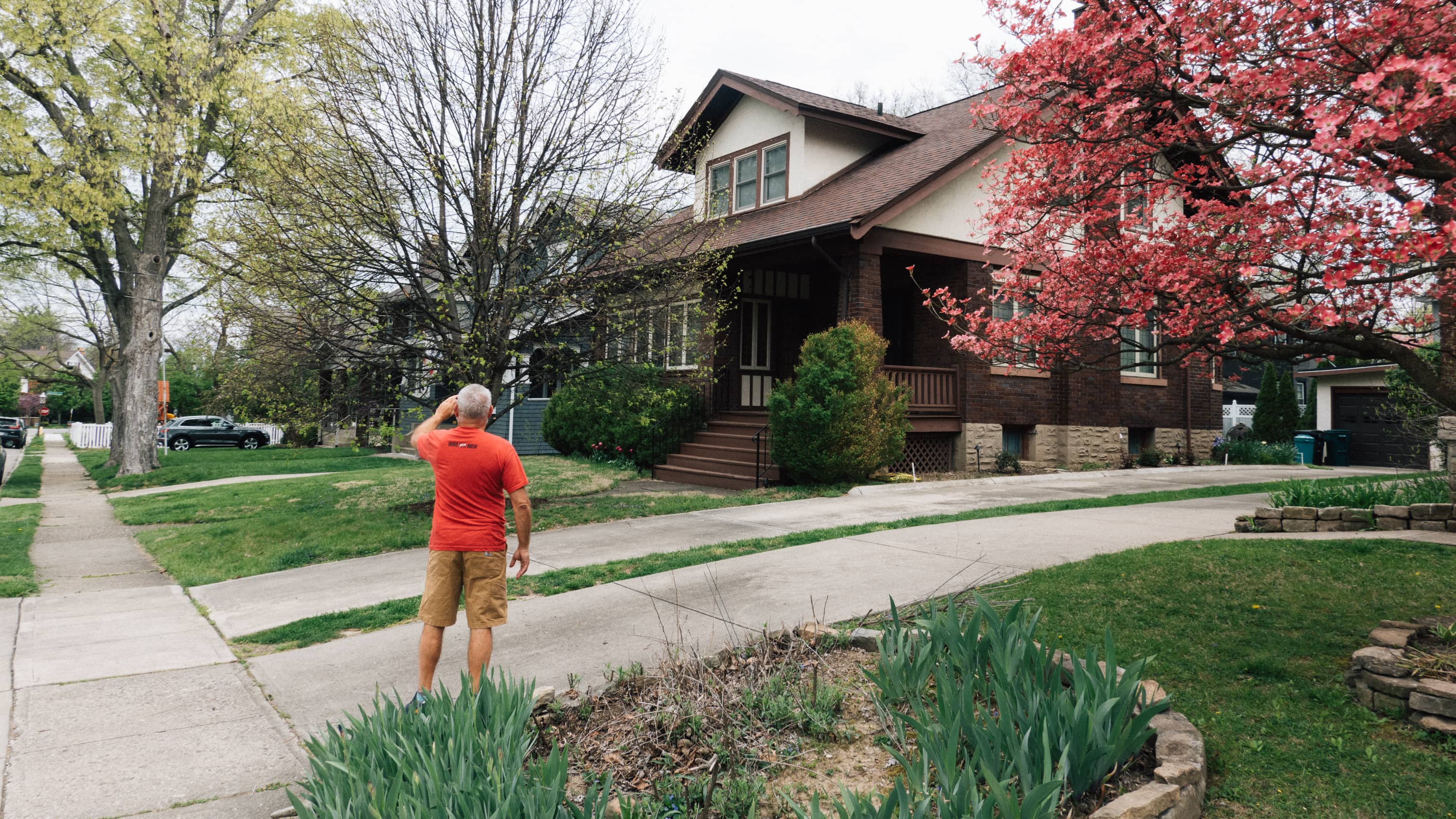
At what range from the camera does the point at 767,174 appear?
17.4 metres

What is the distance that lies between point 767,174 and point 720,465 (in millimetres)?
6720

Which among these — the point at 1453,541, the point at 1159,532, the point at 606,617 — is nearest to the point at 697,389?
the point at 1159,532

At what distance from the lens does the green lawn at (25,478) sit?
17.0 metres

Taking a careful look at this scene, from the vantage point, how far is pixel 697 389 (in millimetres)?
16562

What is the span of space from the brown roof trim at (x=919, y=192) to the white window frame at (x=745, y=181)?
427 cm

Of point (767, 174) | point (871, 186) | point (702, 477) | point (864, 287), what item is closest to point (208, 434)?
point (767, 174)

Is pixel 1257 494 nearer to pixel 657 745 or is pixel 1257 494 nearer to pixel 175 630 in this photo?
pixel 657 745

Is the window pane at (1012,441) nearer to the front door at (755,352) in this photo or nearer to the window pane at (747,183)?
the front door at (755,352)

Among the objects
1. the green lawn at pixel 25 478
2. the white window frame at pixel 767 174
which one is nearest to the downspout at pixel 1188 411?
the white window frame at pixel 767 174

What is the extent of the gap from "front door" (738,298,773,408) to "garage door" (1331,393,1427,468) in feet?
53.9

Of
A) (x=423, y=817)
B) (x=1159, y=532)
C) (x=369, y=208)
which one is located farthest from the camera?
(x=369, y=208)

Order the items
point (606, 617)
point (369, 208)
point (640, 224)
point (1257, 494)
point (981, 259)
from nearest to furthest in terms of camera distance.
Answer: point (606, 617) → point (369, 208) → point (640, 224) → point (1257, 494) → point (981, 259)

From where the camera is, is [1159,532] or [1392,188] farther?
[1159,532]

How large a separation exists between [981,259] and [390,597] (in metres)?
12.3
